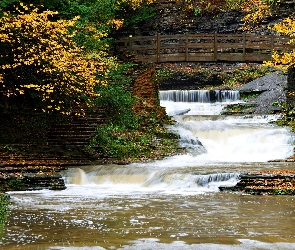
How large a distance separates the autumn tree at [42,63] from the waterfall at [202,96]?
16.4 m

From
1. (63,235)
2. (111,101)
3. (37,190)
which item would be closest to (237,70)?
(111,101)

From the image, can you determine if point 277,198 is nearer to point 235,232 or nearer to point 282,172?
point 282,172

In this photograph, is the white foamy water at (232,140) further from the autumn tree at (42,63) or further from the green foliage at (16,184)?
the green foliage at (16,184)

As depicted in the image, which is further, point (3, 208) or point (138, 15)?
point (138, 15)

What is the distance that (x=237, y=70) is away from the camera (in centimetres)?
4103

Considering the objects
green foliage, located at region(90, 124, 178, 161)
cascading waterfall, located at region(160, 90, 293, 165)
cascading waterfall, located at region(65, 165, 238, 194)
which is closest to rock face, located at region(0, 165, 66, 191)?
cascading waterfall, located at region(65, 165, 238, 194)

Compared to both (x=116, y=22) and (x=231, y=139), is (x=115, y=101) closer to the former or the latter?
(x=231, y=139)

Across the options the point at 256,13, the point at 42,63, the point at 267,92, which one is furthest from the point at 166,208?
the point at 256,13

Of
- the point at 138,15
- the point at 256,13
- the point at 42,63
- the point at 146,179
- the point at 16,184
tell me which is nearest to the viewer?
the point at 16,184

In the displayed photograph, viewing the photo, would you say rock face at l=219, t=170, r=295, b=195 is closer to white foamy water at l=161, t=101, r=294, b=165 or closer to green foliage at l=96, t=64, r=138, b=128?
white foamy water at l=161, t=101, r=294, b=165

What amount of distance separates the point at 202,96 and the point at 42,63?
17851 mm

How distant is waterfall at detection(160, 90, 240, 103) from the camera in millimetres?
35406

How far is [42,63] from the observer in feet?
62.3

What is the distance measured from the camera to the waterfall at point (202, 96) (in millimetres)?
35406
